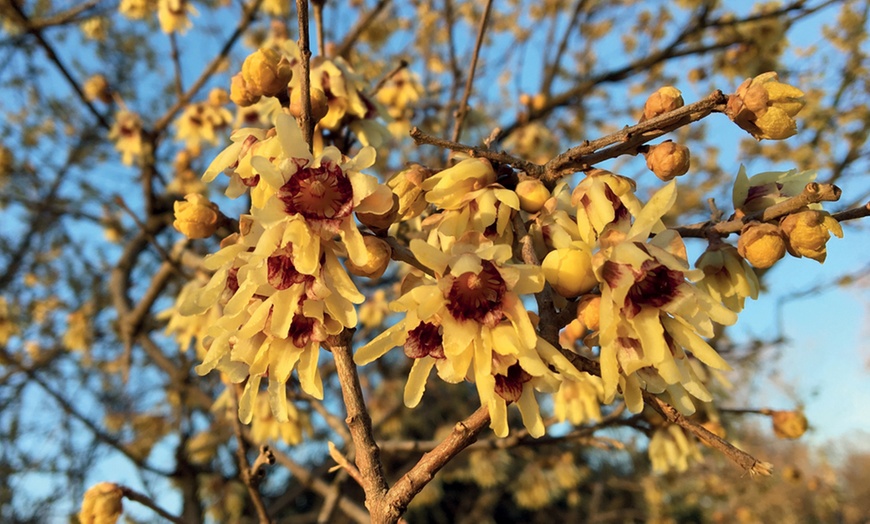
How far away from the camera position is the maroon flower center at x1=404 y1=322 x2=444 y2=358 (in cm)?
93

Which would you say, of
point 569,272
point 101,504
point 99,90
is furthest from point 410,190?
point 99,90

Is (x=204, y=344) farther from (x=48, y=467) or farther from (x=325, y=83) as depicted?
(x=48, y=467)

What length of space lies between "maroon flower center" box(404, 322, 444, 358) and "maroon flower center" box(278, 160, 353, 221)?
221 mm

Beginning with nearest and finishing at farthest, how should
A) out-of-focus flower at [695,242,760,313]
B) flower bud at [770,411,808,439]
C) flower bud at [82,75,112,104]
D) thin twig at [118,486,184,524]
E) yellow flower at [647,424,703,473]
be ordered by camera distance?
out-of-focus flower at [695,242,760,313]
thin twig at [118,486,184,524]
flower bud at [770,411,808,439]
yellow flower at [647,424,703,473]
flower bud at [82,75,112,104]

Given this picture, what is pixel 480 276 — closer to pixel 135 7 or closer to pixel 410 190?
pixel 410 190

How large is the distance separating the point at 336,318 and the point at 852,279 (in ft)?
15.7

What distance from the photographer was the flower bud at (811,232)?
0.90 metres

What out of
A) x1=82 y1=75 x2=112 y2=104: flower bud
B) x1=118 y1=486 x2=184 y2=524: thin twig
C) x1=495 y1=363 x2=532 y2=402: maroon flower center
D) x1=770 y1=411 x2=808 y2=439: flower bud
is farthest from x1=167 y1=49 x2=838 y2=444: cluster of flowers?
x1=82 y1=75 x2=112 y2=104: flower bud

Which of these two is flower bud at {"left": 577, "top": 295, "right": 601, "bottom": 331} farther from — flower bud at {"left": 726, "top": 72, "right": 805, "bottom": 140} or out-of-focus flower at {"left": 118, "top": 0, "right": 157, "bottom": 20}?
out-of-focus flower at {"left": 118, "top": 0, "right": 157, "bottom": 20}

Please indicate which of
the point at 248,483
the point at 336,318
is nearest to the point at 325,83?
the point at 336,318

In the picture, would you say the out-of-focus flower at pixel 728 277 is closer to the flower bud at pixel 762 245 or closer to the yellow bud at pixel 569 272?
the flower bud at pixel 762 245

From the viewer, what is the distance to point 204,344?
1.10m

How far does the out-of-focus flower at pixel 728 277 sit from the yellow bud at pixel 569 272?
304 mm

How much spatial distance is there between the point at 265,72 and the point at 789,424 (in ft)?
6.19
